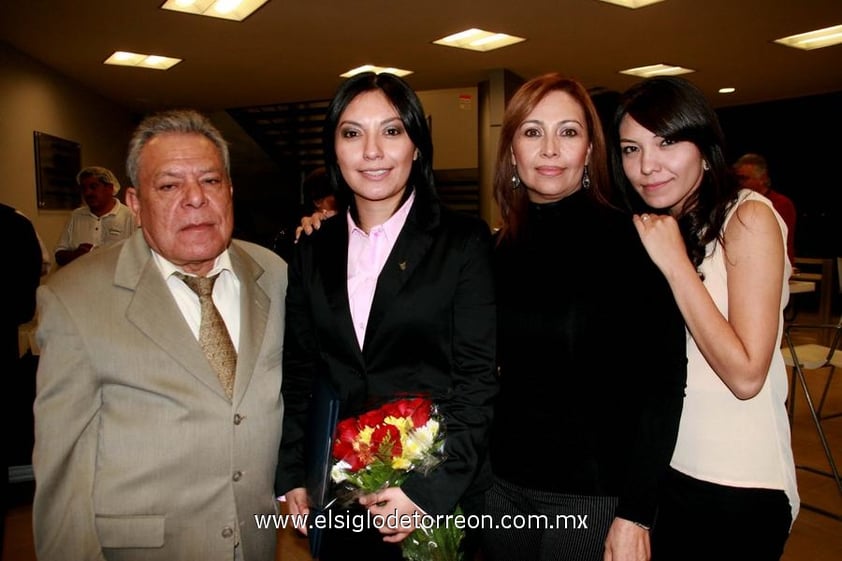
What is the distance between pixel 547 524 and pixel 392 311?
2.45 feet

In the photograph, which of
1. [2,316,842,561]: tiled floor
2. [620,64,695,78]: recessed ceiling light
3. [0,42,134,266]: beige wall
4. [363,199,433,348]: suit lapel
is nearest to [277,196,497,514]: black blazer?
[363,199,433,348]: suit lapel

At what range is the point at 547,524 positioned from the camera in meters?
1.68

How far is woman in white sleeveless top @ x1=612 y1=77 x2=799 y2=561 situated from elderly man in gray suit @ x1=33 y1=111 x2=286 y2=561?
1183 mm

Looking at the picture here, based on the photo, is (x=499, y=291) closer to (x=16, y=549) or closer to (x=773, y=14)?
(x=16, y=549)

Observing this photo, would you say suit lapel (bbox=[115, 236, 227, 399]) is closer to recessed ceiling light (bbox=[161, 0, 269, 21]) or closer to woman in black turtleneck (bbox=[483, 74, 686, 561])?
woman in black turtleneck (bbox=[483, 74, 686, 561])

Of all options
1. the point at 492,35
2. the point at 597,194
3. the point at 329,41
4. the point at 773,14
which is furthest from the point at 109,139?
the point at 597,194

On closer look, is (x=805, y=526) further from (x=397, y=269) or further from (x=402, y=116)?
(x=402, y=116)

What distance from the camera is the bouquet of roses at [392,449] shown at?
1407mm

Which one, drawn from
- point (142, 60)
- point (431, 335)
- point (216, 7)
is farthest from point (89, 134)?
point (431, 335)

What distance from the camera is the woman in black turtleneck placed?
1.58 m

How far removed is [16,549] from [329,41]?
6233mm

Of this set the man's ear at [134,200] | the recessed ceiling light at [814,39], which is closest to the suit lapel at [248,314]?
the man's ear at [134,200]

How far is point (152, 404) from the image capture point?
156 centimetres

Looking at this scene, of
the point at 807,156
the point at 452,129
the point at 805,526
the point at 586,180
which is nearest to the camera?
the point at 586,180
